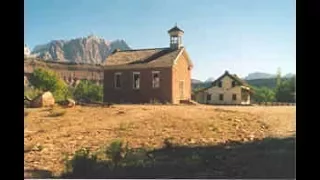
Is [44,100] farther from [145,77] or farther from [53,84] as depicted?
[145,77]

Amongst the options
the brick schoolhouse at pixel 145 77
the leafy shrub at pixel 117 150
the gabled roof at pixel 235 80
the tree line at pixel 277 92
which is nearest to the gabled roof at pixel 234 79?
the gabled roof at pixel 235 80

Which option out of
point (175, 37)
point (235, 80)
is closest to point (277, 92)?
point (235, 80)

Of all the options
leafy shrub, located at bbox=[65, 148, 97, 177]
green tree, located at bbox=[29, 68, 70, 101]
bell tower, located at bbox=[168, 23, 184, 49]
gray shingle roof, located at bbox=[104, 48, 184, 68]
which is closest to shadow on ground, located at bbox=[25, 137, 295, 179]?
leafy shrub, located at bbox=[65, 148, 97, 177]

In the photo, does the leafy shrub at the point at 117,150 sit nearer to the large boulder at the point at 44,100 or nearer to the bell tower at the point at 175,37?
the large boulder at the point at 44,100

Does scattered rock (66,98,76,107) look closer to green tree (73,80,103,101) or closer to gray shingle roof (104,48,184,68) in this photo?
green tree (73,80,103,101)
